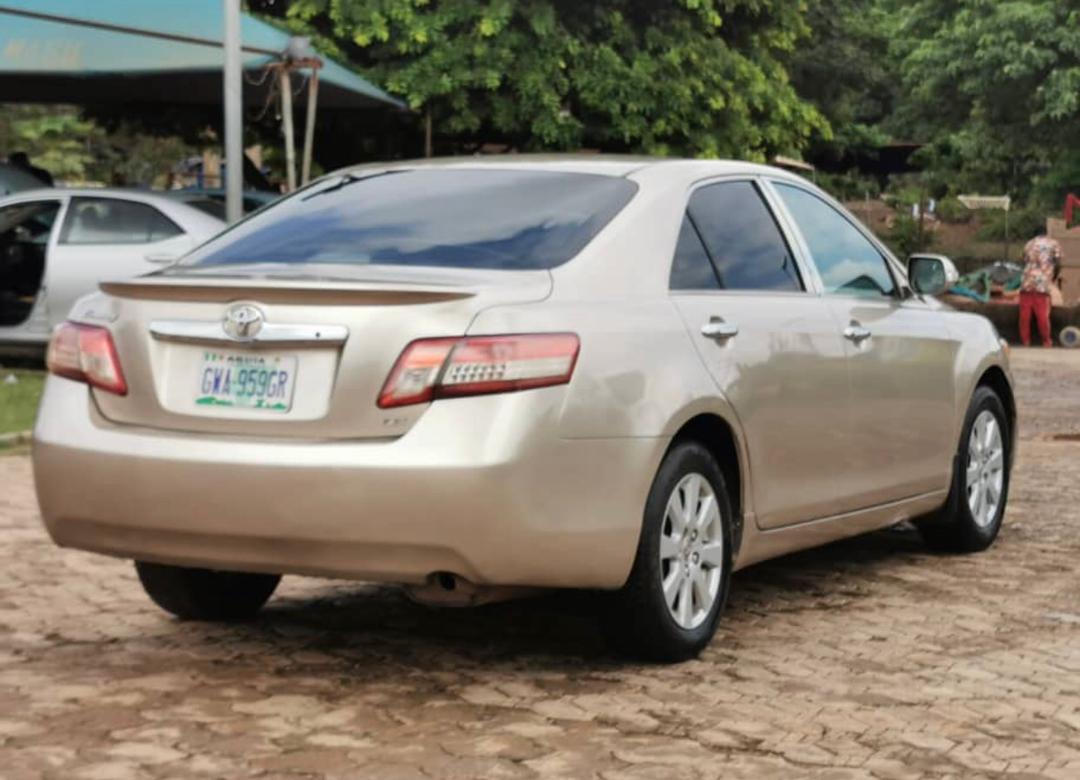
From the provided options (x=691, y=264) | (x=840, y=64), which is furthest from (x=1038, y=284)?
(x=691, y=264)

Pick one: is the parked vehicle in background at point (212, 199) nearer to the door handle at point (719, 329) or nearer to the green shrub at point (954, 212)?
the door handle at point (719, 329)

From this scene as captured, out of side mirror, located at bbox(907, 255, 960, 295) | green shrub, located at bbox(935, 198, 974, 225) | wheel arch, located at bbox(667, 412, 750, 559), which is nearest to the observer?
wheel arch, located at bbox(667, 412, 750, 559)

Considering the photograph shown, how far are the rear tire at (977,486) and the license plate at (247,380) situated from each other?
11.6ft

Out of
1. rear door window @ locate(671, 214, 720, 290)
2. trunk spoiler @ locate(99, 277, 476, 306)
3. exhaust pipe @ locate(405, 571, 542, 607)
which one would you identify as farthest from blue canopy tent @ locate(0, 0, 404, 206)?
exhaust pipe @ locate(405, 571, 542, 607)

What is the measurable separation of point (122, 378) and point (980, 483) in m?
4.00

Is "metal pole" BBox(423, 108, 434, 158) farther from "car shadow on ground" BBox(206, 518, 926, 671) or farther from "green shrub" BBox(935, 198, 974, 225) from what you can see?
"green shrub" BBox(935, 198, 974, 225)

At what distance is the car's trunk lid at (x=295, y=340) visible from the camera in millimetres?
5246

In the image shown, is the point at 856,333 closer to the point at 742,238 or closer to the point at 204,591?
the point at 742,238

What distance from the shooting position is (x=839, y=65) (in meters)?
44.4

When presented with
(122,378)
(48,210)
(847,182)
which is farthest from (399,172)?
(847,182)

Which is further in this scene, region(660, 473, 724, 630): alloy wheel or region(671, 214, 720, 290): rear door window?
region(671, 214, 720, 290): rear door window

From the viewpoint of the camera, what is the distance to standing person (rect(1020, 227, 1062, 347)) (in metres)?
25.5

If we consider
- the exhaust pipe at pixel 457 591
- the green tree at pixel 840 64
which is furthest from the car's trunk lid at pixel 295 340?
the green tree at pixel 840 64

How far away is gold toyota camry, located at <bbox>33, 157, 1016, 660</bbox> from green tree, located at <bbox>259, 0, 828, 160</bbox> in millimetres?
16530
